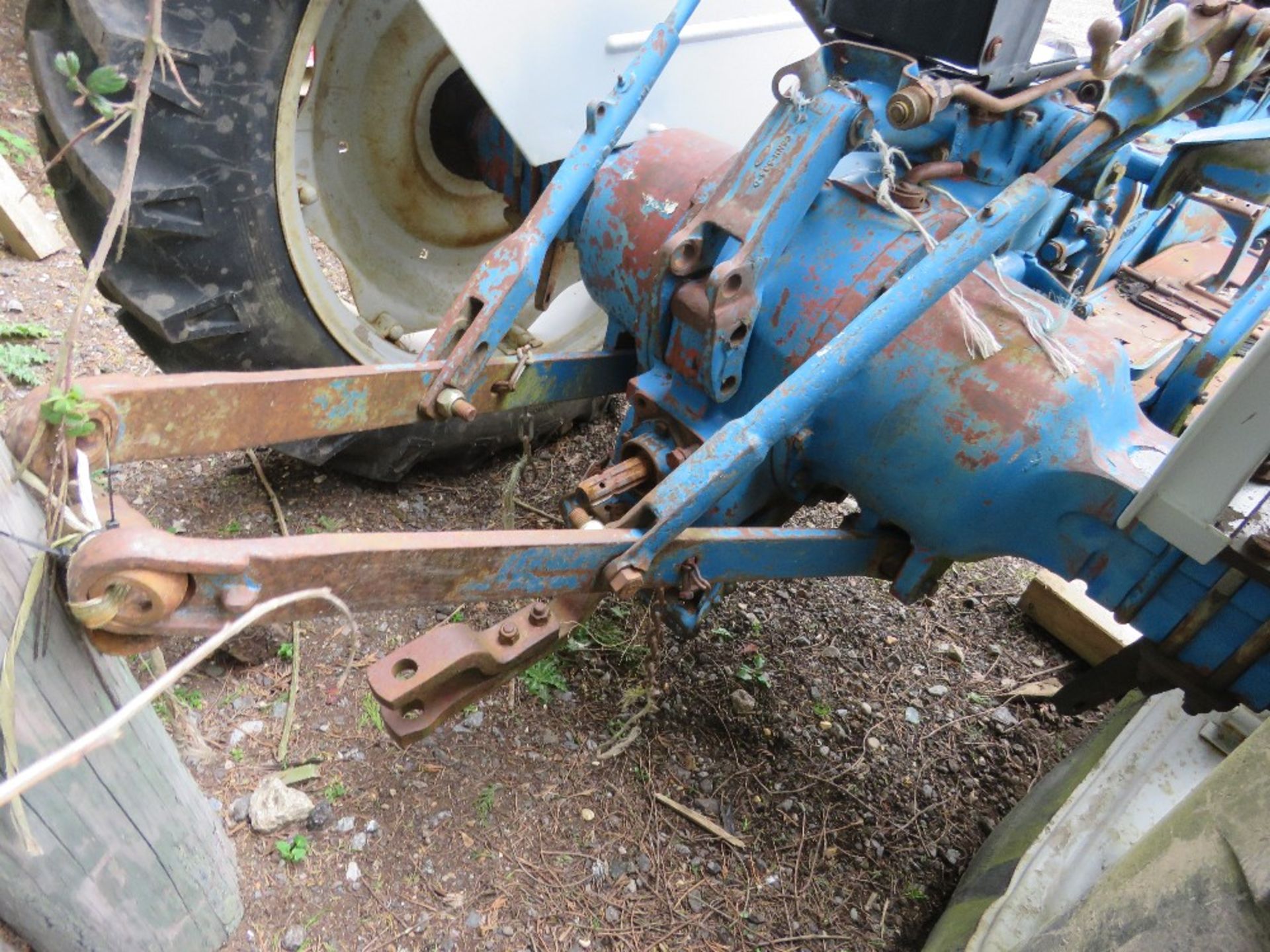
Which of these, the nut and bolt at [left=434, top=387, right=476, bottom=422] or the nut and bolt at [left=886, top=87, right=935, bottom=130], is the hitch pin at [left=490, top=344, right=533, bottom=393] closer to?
the nut and bolt at [left=434, top=387, right=476, bottom=422]

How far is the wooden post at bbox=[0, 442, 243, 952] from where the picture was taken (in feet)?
3.46

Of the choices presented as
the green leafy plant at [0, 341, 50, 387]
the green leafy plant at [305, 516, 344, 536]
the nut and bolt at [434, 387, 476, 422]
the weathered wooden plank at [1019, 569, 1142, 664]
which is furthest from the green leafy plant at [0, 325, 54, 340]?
the weathered wooden plank at [1019, 569, 1142, 664]

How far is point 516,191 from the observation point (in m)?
2.52

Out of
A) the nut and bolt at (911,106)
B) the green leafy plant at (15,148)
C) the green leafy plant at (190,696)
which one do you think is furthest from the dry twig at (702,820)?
the green leafy plant at (15,148)

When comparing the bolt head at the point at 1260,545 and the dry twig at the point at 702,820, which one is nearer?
the bolt head at the point at 1260,545

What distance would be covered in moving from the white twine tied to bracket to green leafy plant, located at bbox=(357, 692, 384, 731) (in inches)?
60.7

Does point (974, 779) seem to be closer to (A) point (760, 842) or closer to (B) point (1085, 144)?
(A) point (760, 842)

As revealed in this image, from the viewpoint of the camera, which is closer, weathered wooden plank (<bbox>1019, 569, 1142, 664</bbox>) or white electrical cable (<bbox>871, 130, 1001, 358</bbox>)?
white electrical cable (<bbox>871, 130, 1001, 358</bbox>)

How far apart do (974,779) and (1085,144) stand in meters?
1.60

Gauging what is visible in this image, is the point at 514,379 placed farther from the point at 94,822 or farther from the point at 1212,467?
the point at 1212,467

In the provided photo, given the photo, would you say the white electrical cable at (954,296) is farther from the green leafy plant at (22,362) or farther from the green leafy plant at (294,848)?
the green leafy plant at (22,362)

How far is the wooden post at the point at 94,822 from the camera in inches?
41.6

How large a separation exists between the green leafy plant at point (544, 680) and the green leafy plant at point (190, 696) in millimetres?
757

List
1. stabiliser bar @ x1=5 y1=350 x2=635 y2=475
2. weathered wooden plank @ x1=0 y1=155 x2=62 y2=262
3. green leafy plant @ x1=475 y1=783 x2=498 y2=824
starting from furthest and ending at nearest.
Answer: weathered wooden plank @ x1=0 y1=155 x2=62 y2=262, green leafy plant @ x1=475 y1=783 x2=498 y2=824, stabiliser bar @ x1=5 y1=350 x2=635 y2=475
